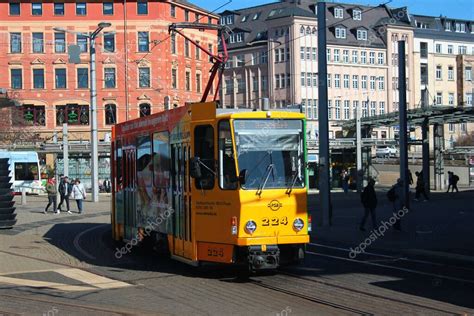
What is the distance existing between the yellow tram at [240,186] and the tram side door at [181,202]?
19mm

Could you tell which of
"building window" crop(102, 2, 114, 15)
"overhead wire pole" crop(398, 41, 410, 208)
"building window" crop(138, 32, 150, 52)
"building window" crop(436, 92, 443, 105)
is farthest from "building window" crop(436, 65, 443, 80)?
"overhead wire pole" crop(398, 41, 410, 208)

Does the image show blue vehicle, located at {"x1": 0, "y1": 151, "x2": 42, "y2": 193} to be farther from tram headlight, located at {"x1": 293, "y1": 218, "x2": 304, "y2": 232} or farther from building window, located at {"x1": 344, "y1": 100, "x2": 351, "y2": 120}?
tram headlight, located at {"x1": 293, "y1": 218, "x2": 304, "y2": 232}

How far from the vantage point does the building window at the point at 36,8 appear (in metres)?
68.1

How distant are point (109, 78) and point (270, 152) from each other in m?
57.5

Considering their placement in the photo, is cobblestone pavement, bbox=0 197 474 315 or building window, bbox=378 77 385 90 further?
building window, bbox=378 77 385 90

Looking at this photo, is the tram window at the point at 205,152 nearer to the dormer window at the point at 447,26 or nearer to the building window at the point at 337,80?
the building window at the point at 337,80

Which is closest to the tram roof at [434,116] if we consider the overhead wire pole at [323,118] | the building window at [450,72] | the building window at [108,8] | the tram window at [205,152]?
the overhead wire pole at [323,118]

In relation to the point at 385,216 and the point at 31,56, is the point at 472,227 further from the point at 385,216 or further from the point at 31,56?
the point at 31,56

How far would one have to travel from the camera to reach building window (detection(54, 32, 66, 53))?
67.8 m

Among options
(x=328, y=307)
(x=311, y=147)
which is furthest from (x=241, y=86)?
(x=328, y=307)

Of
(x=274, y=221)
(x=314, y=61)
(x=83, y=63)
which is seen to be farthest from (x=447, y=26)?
→ (x=274, y=221)

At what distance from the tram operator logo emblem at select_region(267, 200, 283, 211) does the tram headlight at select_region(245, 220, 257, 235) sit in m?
0.45

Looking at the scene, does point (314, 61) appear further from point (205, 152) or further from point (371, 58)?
point (205, 152)

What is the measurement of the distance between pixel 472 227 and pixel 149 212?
12581 mm
